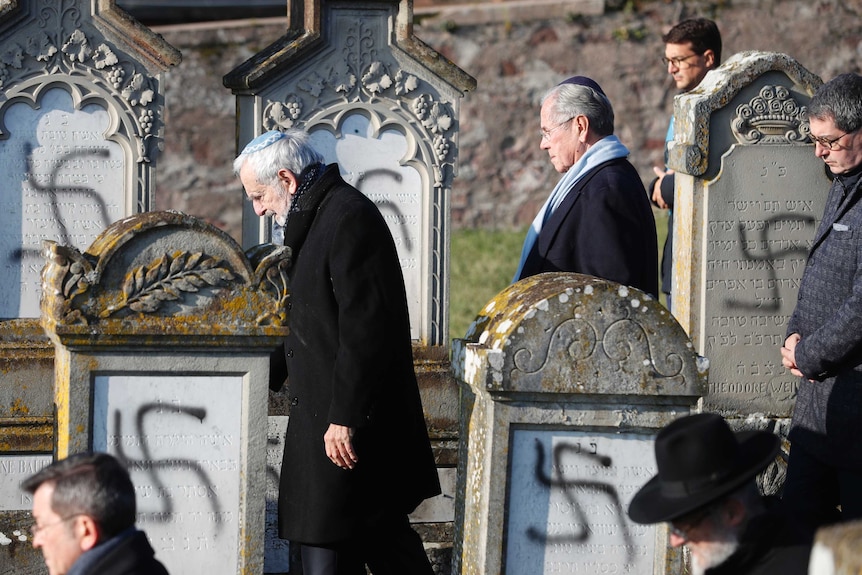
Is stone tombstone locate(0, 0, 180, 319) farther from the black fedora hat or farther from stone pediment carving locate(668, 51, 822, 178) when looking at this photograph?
the black fedora hat

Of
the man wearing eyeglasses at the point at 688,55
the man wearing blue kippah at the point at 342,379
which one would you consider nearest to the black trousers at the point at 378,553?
the man wearing blue kippah at the point at 342,379

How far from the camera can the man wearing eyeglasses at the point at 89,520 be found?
3191 millimetres

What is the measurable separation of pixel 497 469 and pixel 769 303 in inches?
117

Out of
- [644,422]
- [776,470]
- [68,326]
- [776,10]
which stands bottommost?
[776,470]

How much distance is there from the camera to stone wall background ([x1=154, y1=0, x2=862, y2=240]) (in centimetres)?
1514

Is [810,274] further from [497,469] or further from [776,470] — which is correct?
[776,470]

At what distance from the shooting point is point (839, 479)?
181 inches

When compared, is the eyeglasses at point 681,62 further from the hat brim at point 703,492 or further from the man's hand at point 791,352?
the hat brim at point 703,492

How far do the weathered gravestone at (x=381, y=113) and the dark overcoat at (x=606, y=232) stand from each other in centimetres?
168

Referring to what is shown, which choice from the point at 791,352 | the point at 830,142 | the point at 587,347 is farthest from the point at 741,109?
the point at 587,347

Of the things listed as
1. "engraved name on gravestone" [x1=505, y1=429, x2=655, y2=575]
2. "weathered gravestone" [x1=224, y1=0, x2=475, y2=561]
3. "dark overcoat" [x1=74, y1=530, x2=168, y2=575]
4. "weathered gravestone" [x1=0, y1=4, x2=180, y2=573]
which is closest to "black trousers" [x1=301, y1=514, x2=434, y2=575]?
"engraved name on gravestone" [x1=505, y1=429, x2=655, y2=575]

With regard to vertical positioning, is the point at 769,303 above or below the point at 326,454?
above

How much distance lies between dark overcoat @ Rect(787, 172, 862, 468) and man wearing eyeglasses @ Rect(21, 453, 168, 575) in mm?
2323

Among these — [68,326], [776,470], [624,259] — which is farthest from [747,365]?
[68,326]
